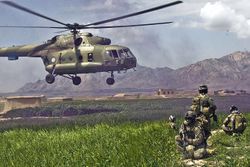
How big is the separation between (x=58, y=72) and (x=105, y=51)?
3852 millimetres

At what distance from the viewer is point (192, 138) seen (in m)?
11.6

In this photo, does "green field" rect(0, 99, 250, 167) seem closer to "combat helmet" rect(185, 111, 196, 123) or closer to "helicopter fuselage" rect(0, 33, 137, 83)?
"combat helmet" rect(185, 111, 196, 123)

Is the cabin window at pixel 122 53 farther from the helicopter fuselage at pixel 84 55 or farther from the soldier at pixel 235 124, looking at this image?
the soldier at pixel 235 124

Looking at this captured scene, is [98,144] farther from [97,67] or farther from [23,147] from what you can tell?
[97,67]

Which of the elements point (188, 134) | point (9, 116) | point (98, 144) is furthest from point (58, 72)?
point (188, 134)

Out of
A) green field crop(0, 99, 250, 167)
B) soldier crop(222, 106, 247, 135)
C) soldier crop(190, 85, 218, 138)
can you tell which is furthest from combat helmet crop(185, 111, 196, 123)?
soldier crop(222, 106, 247, 135)

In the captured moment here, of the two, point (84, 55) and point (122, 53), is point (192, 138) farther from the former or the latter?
point (122, 53)

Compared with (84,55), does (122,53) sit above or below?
above

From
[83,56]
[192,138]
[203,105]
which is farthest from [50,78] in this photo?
[192,138]

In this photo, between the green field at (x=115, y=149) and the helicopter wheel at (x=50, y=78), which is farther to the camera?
the helicopter wheel at (x=50, y=78)

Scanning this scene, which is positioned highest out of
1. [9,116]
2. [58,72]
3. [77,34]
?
[77,34]

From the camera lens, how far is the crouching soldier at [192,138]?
11445 millimetres

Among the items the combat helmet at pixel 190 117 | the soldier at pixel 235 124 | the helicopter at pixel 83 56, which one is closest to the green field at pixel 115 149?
the soldier at pixel 235 124

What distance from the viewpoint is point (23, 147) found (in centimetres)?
1574
